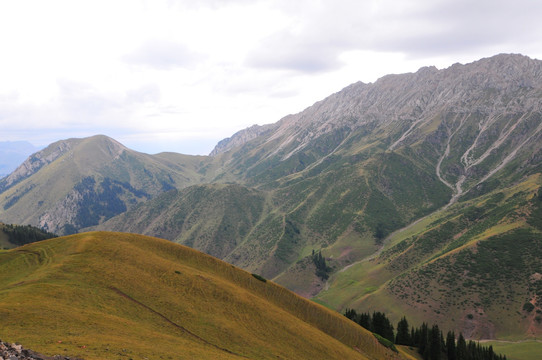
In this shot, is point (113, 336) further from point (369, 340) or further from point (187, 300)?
point (369, 340)

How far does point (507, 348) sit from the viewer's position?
439 feet

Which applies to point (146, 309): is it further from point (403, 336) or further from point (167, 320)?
point (403, 336)

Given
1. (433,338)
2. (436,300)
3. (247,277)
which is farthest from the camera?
(436,300)

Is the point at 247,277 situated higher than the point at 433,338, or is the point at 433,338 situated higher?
the point at 247,277

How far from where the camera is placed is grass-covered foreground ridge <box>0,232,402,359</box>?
4062 cm

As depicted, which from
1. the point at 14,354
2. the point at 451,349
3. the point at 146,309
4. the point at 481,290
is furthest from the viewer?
the point at 481,290

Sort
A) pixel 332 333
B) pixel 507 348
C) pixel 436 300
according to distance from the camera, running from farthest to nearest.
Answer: pixel 436 300 → pixel 507 348 → pixel 332 333

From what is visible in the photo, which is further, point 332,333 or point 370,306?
point 370,306

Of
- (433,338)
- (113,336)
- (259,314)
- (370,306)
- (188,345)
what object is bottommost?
(370,306)

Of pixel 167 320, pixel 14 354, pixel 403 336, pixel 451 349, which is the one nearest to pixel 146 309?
pixel 167 320

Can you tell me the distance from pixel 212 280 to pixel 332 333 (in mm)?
37675

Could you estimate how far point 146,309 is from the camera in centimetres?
5588

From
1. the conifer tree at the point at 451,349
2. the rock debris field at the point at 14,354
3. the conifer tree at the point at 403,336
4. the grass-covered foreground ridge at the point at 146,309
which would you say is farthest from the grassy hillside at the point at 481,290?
the rock debris field at the point at 14,354

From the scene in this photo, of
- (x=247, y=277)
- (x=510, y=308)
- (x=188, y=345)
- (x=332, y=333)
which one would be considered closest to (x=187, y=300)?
(x=188, y=345)
